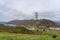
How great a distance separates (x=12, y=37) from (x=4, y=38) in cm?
162

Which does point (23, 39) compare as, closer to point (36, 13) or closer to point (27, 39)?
point (27, 39)

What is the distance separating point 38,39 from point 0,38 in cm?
716

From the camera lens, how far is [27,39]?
91.8ft

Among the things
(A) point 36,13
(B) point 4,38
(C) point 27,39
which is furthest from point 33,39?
(A) point 36,13

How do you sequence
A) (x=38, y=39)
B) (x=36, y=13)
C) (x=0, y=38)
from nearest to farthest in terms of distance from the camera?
(x=0, y=38), (x=38, y=39), (x=36, y=13)

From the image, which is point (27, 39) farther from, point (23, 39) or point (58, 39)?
point (58, 39)

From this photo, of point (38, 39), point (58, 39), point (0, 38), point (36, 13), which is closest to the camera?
point (0, 38)

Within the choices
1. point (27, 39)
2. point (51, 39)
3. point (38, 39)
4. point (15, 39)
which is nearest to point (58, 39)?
point (51, 39)

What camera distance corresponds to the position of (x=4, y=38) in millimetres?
27703

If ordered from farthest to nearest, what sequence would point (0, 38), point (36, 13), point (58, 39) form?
1. point (36, 13)
2. point (58, 39)
3. point (0, 38)

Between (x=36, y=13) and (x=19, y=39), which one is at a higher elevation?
(x=36, y=13)

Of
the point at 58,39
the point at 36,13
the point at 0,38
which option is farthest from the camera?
the point at 36,13

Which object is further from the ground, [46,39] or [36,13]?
[36,13]

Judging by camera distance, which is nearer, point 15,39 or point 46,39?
point 15,39
